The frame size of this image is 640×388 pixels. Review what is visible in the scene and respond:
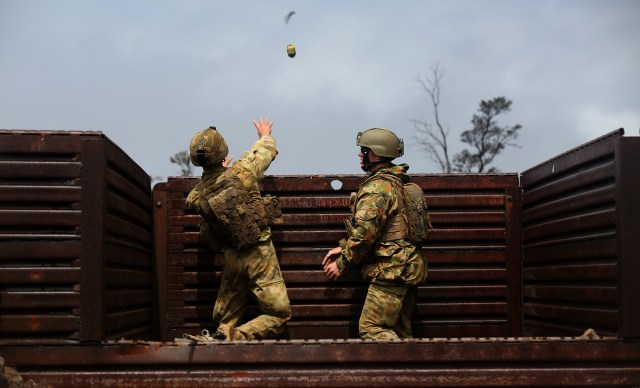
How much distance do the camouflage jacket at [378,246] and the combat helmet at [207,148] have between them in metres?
1.04

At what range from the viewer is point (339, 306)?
6.18m

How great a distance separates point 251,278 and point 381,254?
36.9 inches

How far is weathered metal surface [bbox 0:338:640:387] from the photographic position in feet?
14.7

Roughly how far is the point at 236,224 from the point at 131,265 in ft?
2.51

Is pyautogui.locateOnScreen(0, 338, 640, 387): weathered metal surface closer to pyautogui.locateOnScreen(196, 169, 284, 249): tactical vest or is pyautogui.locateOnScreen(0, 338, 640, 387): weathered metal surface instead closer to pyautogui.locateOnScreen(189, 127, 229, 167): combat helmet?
pyautogui.locateOnScreen(196, 169, 284, 249): tactical vest

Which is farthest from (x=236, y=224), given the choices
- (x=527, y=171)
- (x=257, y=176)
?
(x=527, y=171)

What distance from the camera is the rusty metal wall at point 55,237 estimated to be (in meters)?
4.49

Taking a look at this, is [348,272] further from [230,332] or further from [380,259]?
[230,332]

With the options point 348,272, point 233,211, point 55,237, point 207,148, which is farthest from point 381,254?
point 55,237

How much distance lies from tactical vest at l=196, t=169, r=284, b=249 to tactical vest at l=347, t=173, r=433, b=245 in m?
0.69

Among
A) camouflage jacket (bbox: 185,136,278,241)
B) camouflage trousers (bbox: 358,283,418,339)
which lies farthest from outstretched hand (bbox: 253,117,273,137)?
camouflage trousers (bbox: 358,283,418,339)

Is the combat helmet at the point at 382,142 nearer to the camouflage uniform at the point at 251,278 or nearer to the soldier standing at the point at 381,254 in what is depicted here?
the soldier standing at the point at 381,254

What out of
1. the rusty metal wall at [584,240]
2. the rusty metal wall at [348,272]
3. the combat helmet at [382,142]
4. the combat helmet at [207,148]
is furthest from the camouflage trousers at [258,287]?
the rusty metal wall at [584,240]

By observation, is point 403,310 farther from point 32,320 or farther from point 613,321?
point 32,320
